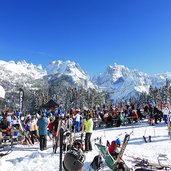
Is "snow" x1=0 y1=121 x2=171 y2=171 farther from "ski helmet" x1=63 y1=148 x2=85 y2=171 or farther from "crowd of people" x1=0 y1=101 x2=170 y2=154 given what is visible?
"ski helmet" x1=63 y1=148 x2=85 y2=171

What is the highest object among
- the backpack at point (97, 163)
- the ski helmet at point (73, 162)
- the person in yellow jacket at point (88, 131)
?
the person in yellow jacket at point (88, 131)

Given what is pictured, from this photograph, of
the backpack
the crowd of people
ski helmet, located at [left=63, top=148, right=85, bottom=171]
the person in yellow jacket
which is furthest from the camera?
the crowd of people

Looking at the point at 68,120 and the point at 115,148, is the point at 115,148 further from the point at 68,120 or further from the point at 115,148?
the point at 68,120

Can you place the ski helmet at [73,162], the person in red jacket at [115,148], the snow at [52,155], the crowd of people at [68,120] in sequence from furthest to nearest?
the crowd of people at [68,120] → the snow at [52,155] → the person in red jacket at [115,148] → the ski helmet at [73,162]

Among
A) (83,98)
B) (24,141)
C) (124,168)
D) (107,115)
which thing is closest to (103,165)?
(124,168)

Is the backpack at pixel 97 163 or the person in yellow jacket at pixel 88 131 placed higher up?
the person in yellow jacket at pixel 88 131

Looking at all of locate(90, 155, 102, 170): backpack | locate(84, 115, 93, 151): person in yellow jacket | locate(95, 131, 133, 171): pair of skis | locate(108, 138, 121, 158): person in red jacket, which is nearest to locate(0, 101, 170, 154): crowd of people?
locate(84, 115, 93, 151): person in yellow jacket

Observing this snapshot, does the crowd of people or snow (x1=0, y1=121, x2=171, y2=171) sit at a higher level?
the crowd of people

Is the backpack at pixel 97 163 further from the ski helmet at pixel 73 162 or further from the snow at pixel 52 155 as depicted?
the ski helmet at pixel 73 162

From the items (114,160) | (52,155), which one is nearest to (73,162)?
(114,160)

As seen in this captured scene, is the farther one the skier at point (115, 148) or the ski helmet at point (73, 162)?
the skier at point (115, 148)

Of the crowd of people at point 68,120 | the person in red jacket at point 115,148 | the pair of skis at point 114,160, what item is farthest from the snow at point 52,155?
the crowd of people at point 68,120

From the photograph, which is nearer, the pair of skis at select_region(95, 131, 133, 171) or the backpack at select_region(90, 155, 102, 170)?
the pair of skis at select_region(95, 131, 133, 171)

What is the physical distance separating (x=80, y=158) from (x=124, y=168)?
6.52 ft
